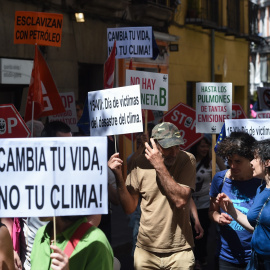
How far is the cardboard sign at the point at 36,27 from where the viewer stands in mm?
7961

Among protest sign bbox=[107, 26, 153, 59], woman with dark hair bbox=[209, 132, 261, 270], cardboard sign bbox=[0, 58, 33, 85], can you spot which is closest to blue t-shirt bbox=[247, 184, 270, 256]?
woman with dark hair bbox=[209, 132, 261, 270]

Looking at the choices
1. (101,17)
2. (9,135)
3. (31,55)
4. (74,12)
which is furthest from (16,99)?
(9,135)

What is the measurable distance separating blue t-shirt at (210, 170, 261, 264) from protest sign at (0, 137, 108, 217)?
74.3 inches

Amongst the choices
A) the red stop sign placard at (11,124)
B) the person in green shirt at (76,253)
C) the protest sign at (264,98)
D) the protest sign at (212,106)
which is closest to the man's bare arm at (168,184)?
the person in green shirt at (76,253)

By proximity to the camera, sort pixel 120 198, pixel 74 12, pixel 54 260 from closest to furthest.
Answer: pixel 54 260
pixel 120 198
pixel 74 12

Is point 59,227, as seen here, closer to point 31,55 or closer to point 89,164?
point 89,164

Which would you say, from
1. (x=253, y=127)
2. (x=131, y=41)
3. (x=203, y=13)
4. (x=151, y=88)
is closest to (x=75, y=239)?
(x=253, y=127)

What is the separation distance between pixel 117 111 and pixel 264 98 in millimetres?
7870

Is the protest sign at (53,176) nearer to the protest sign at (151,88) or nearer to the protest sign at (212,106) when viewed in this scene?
the protest sign at (151,88)

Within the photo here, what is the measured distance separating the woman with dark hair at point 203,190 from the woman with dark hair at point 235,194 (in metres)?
2.57

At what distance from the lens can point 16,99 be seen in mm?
12047

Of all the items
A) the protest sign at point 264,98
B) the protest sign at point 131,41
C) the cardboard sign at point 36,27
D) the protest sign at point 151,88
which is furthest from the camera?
the protest sign at point 264,98

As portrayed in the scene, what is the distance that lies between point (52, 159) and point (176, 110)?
6275 millimetres

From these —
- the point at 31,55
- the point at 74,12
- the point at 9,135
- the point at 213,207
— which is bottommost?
the point at 213,207
